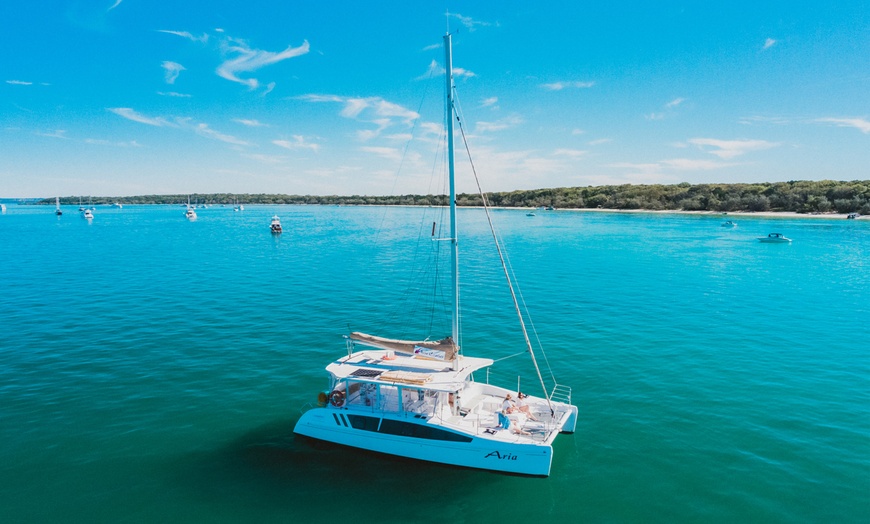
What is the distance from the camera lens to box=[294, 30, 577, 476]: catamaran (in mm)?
18484

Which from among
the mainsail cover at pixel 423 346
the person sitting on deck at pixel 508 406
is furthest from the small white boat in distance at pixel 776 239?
the mainsail cover at pixel 423 346

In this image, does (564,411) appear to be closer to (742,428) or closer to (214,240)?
(742,428)

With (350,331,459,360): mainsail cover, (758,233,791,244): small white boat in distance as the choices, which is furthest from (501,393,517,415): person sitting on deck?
(758,233,791,244): small white boat in distance

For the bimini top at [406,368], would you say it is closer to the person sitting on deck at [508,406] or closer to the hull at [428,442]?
the hull at [428,442]

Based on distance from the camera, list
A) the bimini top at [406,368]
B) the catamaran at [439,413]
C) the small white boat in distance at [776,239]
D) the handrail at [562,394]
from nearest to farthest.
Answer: the catamaran at [439,413] < the bimini top at [406,368] < the handrail at [562,394] < the small white boat in distance at [776,239]

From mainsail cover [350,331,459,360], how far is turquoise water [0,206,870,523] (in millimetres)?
4749

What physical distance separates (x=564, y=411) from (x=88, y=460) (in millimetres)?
20565

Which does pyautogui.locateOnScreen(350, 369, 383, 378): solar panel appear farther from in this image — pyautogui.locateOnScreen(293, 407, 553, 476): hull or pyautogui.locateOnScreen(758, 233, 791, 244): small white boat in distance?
pyautogui.locateOnScreen(758, 233, 791, 244): small white boat in distance

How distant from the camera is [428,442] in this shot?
18891 mm

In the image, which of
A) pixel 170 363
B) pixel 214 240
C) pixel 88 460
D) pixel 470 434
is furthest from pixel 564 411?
pixel 214 240

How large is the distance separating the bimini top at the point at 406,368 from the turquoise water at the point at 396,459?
3488mm

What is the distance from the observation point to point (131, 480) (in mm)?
18609

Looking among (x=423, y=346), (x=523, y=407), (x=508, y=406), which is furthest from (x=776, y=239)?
(x=423, y=346)

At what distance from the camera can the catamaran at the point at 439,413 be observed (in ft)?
60.6
